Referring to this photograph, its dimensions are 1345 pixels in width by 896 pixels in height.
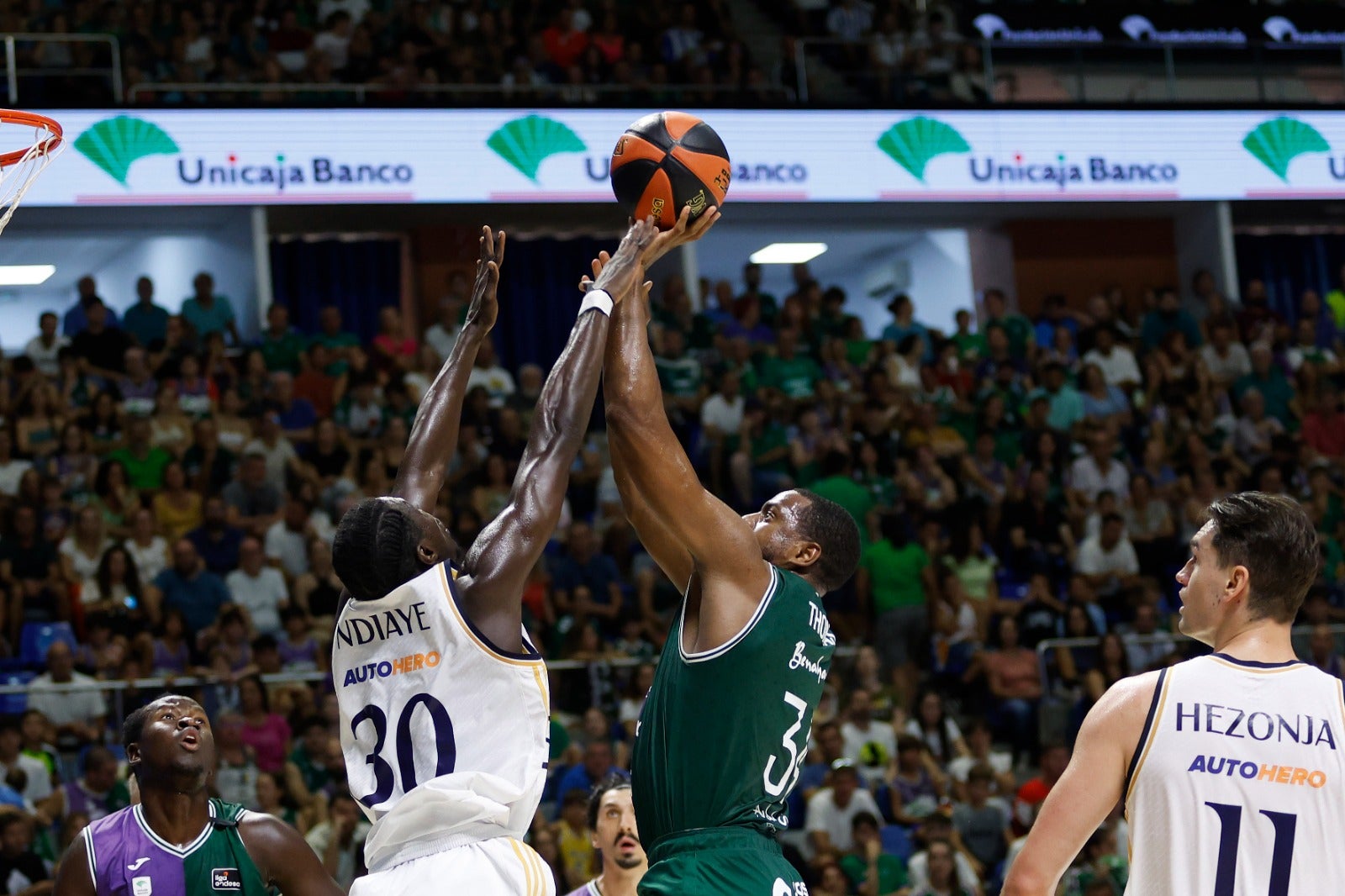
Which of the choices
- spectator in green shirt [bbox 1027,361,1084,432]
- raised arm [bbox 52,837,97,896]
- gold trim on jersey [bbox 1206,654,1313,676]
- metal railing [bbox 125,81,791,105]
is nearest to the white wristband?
gold trim on jersey [bbox 1206,654,1313,676]

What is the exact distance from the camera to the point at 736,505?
13930mm

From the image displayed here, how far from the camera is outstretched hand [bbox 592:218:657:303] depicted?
14.7ft

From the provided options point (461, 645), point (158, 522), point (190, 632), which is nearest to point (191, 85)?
point (158, 522)

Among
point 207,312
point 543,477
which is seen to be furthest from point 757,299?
point 543,477

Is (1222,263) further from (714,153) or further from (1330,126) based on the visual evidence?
(714,153)

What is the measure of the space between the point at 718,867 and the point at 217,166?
11.5 metres

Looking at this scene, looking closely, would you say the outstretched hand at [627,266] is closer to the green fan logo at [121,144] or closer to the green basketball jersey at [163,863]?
the green basketball jersey at [163,863]

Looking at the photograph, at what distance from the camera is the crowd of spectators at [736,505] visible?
10820 millimetres

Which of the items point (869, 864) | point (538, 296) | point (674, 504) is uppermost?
point (538, 296)

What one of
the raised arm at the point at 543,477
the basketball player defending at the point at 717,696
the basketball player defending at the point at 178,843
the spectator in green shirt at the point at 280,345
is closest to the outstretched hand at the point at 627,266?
the raised arm at the point at 543,477

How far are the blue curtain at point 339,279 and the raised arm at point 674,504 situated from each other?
1339 centimetres

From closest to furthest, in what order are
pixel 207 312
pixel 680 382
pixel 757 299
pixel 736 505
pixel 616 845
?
pixel 616 845, pixel 736 505, pixel 207 312, pixel 680 382, pixel 757 299

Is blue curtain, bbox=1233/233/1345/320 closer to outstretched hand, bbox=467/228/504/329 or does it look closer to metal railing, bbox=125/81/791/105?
metal railing, bbox=125/81/791/105

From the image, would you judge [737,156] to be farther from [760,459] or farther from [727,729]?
[727,729]
